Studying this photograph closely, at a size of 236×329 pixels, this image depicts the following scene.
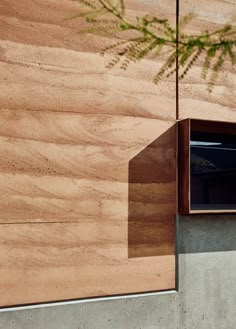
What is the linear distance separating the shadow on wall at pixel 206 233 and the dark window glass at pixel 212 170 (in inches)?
9.6

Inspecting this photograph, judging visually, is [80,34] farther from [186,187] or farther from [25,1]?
[186,187]

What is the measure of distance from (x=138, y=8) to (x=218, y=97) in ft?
6.06

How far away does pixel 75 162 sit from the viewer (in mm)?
5098

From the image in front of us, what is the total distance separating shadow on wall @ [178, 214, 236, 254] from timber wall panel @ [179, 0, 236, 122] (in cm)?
156

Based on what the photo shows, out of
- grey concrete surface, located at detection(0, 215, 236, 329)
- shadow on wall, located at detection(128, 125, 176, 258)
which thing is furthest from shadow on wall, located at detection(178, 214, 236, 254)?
shadow on wall, located at detection(128, 125, 176, 258)

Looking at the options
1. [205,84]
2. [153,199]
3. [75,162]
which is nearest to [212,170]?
[153,199]

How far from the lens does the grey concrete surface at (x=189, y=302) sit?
16.4 feet

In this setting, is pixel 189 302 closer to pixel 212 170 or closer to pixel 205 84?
pixel 212 170

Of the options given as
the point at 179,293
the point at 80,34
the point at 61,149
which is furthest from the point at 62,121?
the point at 179,293

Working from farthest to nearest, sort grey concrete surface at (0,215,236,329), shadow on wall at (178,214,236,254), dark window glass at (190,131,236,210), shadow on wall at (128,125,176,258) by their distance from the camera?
dark window glass at (190,131,236,210) → shadow on wall at (178,214,236,254) → shadow on wall at (128,125,176,258) → grey concrete surface at (0,215,236,329)

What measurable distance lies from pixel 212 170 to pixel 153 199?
4.05ft

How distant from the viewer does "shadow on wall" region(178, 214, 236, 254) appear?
5684mm

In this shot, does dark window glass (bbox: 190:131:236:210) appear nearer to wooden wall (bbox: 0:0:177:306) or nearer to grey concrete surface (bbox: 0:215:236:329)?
grey concrete surface (bbox: 0:215:236:329)

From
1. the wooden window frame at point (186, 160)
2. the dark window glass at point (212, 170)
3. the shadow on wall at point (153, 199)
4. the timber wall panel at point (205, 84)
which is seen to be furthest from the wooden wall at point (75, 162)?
the dark window glass at point (212, 170)
